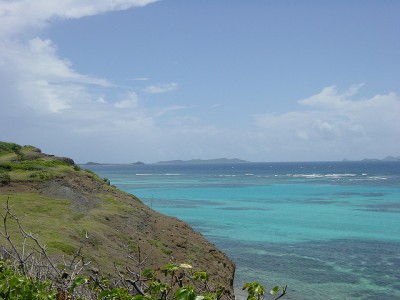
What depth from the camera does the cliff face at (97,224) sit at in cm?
1829

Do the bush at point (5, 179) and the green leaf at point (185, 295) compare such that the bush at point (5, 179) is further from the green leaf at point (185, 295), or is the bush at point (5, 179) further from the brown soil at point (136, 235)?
the green leaf at point (185, 295)

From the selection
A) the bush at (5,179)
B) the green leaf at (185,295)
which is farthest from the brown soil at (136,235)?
the green leaf at (185,295)

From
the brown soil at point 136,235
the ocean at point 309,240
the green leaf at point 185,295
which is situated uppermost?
the green leaf at point 185,295

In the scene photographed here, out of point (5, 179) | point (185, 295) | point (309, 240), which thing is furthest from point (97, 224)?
point (309, 240)

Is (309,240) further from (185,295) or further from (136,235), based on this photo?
(185,295)

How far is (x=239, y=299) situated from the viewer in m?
21.1

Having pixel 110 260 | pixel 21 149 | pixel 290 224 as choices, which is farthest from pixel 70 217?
pixel 290 224

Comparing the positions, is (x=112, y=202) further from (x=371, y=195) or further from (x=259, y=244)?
(x=371, y=195)

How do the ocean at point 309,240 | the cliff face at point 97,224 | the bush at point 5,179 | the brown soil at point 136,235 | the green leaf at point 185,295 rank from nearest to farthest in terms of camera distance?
1. the green leaf at point 185,295
2. the cliff face at point 97,224
3. the brown soil at point 136,235
4. the ocean at point 309,240
5. the bush at point 5,179

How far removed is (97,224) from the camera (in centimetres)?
2134

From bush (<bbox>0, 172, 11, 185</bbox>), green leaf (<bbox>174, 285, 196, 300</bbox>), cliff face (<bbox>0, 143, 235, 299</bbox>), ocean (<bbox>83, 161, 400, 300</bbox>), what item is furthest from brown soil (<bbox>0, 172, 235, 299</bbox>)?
green leaf (<bbox>174, 285, 196, 300</bbox>)

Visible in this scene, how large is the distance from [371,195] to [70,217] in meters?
60.5

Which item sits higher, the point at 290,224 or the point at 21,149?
the point at 21,149

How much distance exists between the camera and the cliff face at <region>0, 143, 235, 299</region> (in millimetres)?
18292
